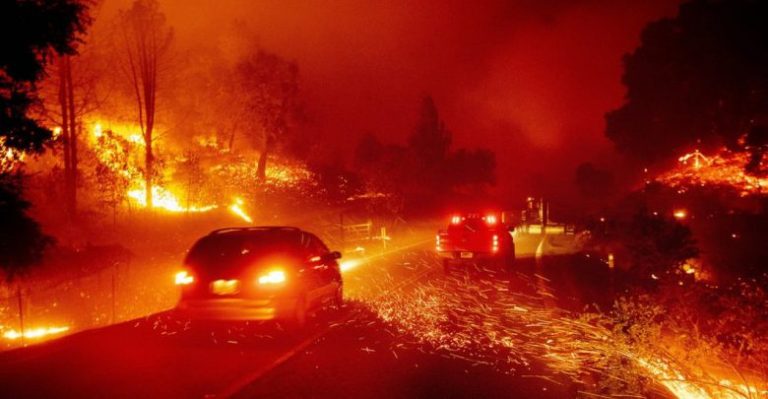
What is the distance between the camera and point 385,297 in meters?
14.0

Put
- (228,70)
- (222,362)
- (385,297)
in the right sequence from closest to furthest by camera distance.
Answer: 1. (222,362)
2. (385,297)
3. (228,70)

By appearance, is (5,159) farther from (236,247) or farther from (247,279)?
(247,279)

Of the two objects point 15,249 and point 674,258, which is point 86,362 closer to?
point 15,249

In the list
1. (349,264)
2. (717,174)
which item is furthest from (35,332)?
(717,174)

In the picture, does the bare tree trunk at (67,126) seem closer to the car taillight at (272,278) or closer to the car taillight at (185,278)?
the car taillight at (185,278)

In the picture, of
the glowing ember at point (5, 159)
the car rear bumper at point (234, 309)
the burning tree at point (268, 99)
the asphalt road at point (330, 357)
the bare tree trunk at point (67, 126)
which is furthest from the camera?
the burning tree at point (268, 99)

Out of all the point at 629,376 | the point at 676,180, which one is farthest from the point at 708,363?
the point at 676,180

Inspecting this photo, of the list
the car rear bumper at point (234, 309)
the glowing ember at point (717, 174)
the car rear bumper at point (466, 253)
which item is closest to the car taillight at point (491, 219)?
the car rear bumper at point (466, 253)

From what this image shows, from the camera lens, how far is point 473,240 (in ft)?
67.1

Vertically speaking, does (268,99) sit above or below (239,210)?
above

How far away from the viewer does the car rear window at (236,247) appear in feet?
31.7

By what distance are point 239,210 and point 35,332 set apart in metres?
17.2

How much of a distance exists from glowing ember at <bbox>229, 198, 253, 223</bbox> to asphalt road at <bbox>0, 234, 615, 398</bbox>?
20.9m

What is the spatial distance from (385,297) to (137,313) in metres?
8.76
